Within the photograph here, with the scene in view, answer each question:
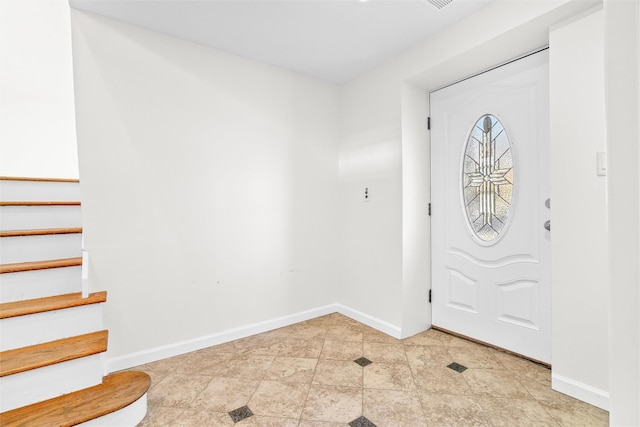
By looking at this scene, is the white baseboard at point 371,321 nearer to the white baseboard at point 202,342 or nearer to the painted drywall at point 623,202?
the white baseboard at point 202,342

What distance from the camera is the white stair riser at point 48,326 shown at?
65.9 inches

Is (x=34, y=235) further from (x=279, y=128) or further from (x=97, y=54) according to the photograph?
(x=279, y=128)

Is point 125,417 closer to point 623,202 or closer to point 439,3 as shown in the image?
point 623,202

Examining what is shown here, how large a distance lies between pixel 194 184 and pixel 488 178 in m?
2.31

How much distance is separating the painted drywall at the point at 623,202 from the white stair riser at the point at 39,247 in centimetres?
260

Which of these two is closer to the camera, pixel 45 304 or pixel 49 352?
pixel 49 352

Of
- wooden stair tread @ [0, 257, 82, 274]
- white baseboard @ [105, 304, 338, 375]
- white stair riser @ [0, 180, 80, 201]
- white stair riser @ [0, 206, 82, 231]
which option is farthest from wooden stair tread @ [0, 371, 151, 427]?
white stair riser @ [0, 180, 80, 201]

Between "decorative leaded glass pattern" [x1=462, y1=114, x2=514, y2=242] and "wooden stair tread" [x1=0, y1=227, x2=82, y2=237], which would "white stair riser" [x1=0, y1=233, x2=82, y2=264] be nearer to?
"wooden stair tread" [x1=0, y1=227, x2=82, y2=237]

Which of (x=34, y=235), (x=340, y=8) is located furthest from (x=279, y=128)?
(x=34, y=235)

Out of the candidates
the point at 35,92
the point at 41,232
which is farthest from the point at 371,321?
the point at 35,92

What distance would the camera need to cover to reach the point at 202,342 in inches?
101

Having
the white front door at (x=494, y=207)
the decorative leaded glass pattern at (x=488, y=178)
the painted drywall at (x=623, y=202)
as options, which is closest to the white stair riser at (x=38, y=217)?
the painted drywall at (x=623, y=202)

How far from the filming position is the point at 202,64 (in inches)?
101

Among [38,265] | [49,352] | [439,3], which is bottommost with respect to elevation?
[49,352]
